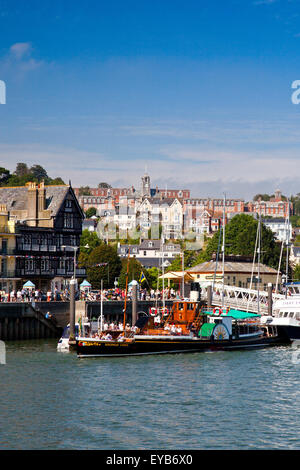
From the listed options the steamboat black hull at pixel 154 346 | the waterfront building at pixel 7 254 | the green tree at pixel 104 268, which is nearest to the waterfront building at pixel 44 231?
the waterfront building at pixel 7 254

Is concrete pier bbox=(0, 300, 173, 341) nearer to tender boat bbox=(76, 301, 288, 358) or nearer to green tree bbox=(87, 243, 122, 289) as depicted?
tender boat bbox=(76, 301, 288, 358)

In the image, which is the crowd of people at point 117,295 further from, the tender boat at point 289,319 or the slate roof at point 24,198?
the slate roof at point 24,198

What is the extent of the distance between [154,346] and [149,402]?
2073 centimetres

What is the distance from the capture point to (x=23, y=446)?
38375mm

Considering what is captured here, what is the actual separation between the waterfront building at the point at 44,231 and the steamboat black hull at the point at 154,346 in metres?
33.0

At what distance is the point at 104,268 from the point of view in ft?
438

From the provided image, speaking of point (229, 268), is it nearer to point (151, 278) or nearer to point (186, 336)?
point (151, 278)

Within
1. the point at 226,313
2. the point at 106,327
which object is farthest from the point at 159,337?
the point at 226,313

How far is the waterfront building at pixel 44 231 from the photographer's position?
340 ft

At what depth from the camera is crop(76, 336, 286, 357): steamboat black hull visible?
218 ft

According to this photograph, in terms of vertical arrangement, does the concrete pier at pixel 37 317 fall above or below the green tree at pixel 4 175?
below

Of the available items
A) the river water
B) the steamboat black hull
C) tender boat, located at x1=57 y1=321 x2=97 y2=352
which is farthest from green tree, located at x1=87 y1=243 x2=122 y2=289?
the river water

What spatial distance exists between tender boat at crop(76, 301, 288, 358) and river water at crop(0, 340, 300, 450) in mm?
1050
